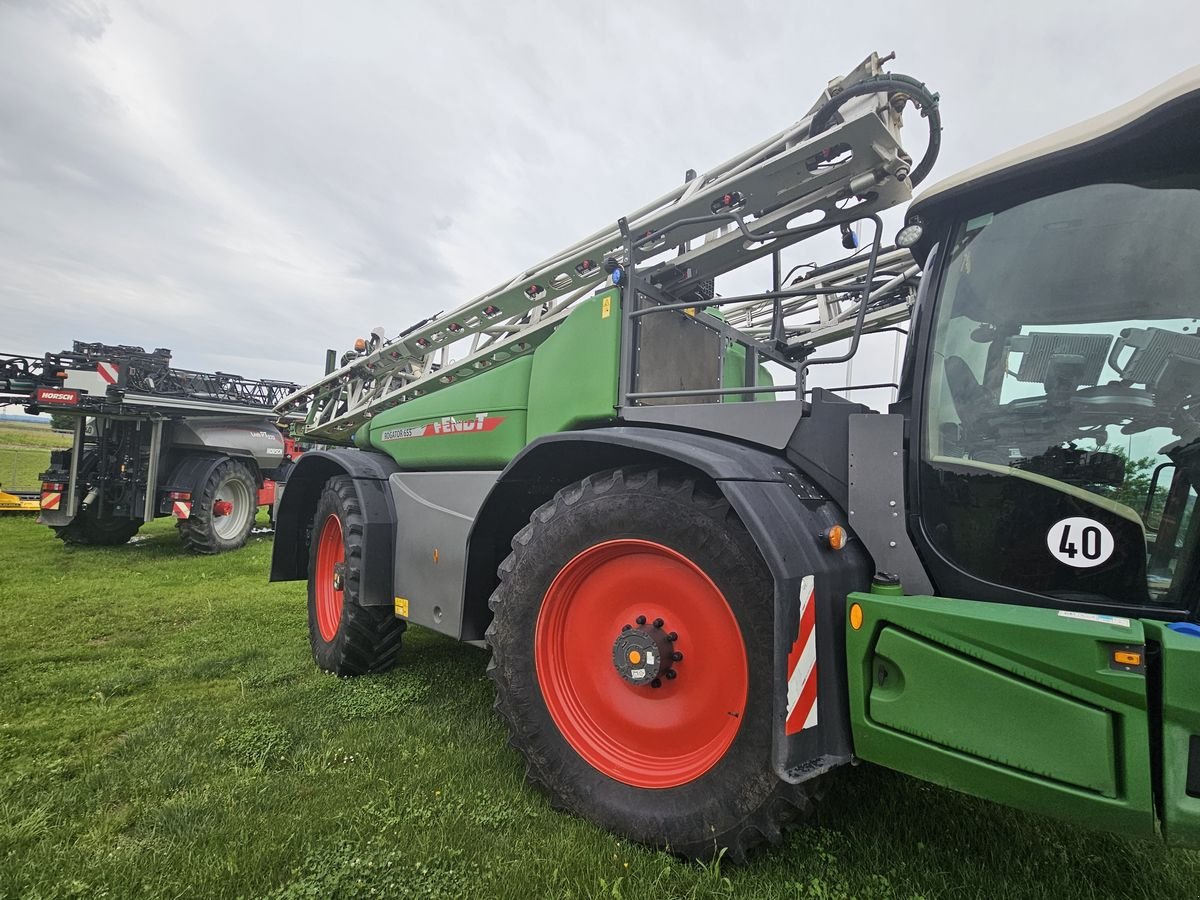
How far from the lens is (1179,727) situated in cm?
149

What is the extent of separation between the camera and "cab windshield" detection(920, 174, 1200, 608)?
5.65ft

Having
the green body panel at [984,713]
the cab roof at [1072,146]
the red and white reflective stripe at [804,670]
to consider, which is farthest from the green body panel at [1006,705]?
the cab roof at [1072,146]

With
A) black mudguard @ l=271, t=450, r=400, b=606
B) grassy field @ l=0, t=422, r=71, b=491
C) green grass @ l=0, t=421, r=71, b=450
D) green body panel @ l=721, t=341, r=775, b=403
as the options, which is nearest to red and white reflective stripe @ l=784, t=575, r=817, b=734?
green body panel @ l=721, t=341, r=775, b=403

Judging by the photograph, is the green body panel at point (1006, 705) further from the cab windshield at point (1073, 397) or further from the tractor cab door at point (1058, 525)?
the cab windshield at point (1073, 397)

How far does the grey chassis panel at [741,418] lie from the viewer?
2.37 m

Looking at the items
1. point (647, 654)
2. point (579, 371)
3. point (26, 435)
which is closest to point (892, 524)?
point (647, 654)

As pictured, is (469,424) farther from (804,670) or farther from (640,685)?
(804,670)

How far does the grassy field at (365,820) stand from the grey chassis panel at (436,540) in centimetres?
53

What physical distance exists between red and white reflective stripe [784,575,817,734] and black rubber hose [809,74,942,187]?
75.1 inches

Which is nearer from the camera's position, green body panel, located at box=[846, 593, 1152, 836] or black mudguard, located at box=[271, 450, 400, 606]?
green body panel, located at box=[846, 593, 1152, 836]

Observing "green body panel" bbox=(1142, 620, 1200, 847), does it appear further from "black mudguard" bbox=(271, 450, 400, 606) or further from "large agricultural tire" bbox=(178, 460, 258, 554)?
"large agricultural tire" bbox=(178, 460, 258, 554)

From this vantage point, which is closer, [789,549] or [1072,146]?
[1072,146]

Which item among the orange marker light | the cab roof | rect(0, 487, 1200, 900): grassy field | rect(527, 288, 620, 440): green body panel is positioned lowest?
rect(0, 487, 1200, 900): grassy field

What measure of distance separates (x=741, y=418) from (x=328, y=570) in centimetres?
358
